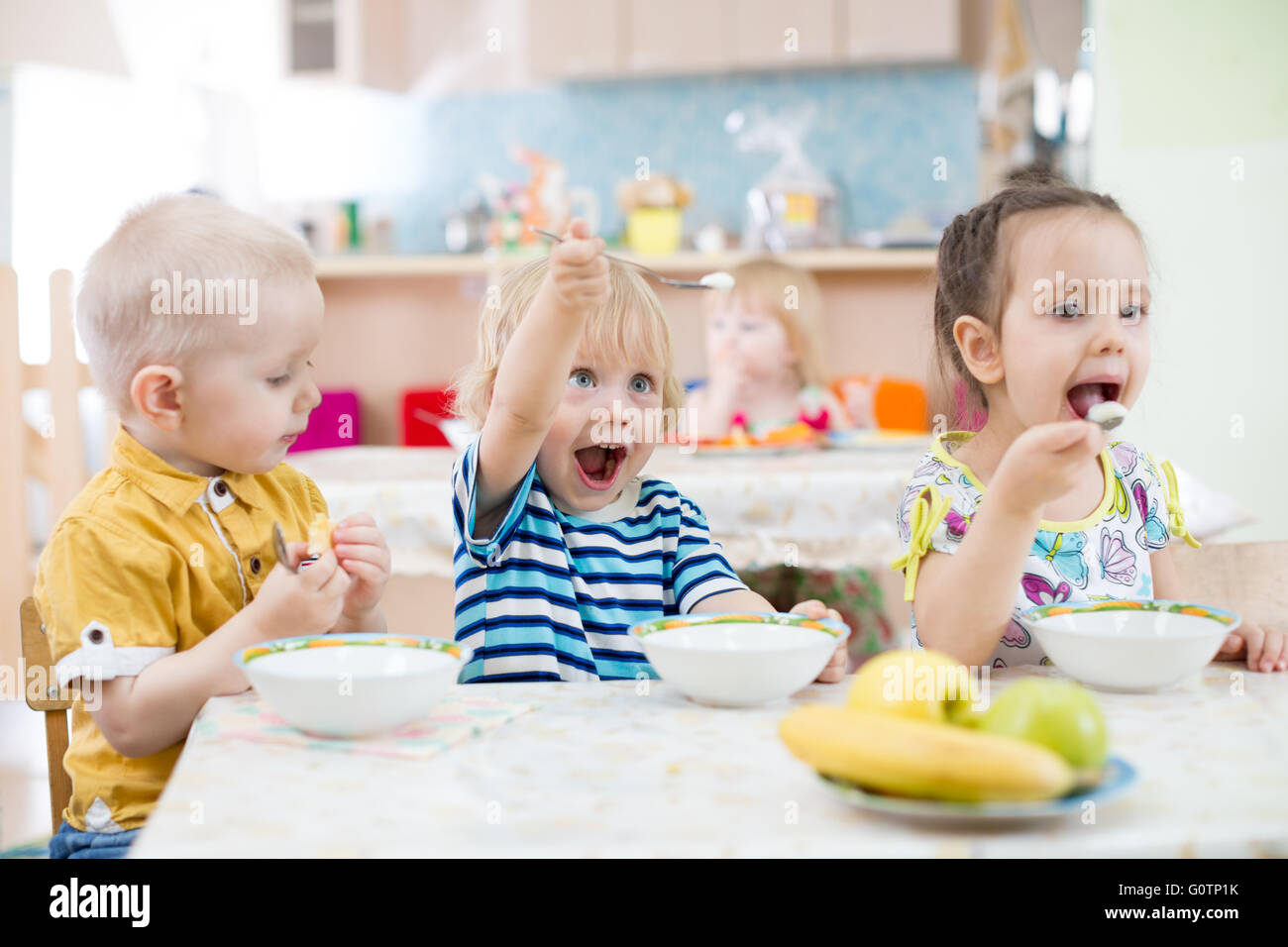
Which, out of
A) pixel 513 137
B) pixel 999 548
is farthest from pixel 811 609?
pixel 513 137

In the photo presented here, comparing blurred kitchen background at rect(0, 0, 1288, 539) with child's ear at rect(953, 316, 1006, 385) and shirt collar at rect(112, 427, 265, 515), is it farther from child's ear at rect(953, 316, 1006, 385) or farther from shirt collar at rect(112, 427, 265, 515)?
shirt collar at rect(112, 427, 265, 515)

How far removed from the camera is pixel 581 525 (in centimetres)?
115

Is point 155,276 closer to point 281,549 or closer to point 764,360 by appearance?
point 281,549

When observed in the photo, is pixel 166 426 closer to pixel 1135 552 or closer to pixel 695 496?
pixel 1135 552

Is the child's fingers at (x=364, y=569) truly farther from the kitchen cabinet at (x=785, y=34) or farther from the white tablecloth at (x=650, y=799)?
the kitchen cabinet at (x=785, y=34)

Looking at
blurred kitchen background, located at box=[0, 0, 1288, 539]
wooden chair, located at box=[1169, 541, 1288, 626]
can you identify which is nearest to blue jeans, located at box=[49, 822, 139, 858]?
wooden chair, located at box=[1169, 541, 1288, 626]

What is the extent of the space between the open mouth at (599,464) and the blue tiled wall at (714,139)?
3.27 meters

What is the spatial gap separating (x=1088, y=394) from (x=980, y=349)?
13 cm

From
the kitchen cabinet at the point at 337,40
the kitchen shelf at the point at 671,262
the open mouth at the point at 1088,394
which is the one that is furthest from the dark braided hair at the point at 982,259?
the kitchen cabinet at the point at 337,40

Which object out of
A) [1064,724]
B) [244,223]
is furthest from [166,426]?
[1064,724]

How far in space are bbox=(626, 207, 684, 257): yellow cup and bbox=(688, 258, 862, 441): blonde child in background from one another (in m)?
1.39

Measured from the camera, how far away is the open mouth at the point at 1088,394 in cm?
107

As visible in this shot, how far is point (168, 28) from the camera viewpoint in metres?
4.66
